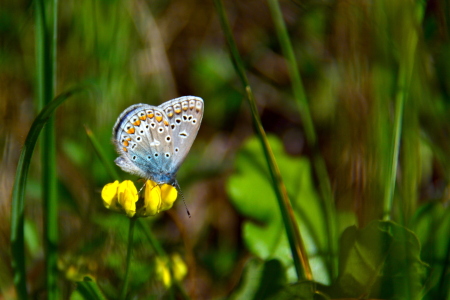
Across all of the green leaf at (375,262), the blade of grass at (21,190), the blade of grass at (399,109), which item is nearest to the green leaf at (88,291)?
the blade of grass at (21,190)

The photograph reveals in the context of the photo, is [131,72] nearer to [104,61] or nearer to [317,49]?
[104,61]

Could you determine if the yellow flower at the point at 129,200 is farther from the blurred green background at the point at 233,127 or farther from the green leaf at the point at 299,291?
the green leaf at the point at 299,291

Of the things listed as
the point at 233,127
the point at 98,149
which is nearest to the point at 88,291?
the point at 98,149

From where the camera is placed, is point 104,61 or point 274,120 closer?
point 104,61

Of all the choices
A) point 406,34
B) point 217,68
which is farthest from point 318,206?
point 217,68

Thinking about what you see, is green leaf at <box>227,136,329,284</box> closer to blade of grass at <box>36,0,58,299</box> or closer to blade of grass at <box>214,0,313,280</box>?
blade of grass at <box>214,0,313,280</box>

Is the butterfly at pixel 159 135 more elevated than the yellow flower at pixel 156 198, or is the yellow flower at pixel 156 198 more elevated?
the butterfly at pixel 159 135

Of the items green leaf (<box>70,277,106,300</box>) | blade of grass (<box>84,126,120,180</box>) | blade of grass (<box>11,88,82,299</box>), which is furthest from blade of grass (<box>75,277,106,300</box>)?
blade of grass (<box>84,126,120,180</box>)
